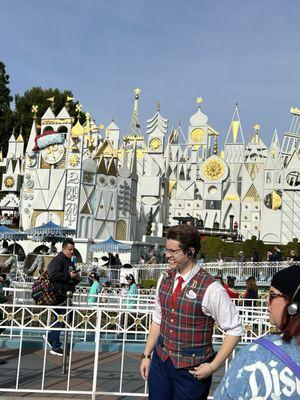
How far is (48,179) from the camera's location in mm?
36281

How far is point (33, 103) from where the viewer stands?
215 feet

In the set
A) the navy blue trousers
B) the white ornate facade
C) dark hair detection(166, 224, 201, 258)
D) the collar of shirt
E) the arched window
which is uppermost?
the white ornate facade

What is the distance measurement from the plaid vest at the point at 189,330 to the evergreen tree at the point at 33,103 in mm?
60247

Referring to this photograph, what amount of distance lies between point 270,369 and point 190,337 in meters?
1.76

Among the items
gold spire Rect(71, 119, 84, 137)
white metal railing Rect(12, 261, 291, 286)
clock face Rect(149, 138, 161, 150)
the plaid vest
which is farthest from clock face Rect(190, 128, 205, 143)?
the plaid vest

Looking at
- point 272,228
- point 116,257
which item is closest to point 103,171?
point 116,257

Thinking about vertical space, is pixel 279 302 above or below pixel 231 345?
above

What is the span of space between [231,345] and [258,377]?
170 cm

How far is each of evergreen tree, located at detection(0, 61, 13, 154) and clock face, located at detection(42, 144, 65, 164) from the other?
27536 millimetres

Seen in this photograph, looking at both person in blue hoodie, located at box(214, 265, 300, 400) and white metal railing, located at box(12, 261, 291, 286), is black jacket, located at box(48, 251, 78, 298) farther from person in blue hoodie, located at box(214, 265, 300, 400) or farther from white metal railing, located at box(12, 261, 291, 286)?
white metal railing, located at box(12, 261, 291, 286)

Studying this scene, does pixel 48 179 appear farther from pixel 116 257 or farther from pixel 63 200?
pixel 116 257

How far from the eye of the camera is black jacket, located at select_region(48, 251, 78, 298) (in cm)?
925

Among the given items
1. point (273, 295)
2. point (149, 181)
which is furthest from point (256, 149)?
point (273, 295)

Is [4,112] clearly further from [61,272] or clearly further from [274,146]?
[61,272]
